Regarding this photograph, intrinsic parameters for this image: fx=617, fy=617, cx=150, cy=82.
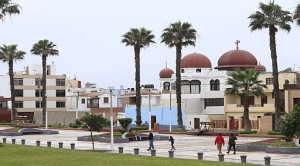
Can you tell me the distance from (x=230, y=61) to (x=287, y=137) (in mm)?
50100

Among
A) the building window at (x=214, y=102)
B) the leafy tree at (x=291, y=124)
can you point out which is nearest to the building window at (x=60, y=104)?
the building window at (x=214, y=102)

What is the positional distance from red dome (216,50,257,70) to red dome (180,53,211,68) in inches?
207

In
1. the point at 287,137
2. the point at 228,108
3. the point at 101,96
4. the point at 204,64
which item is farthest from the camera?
the point at 101,96

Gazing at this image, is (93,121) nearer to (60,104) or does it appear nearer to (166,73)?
(166,73)

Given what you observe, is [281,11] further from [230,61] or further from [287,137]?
[230,61]

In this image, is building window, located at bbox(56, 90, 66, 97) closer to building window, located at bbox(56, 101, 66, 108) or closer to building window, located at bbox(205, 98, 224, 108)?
building window, located at bbox(56, 101, 66, 108)

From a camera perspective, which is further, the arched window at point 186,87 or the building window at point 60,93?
the building window at point 60,93

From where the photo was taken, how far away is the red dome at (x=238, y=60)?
8994 cm

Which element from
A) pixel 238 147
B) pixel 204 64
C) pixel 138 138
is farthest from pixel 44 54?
pixel 238 147

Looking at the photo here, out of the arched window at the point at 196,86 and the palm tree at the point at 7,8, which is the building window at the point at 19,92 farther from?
the palm tree at the point at 7,8

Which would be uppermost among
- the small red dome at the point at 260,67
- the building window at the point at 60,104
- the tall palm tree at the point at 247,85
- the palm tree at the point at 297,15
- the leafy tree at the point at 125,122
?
the palm tree at the point at 297,15

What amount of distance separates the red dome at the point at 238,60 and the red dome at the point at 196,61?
5257 mm

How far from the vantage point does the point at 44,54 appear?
85.3 metres

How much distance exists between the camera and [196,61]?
96688 mm
